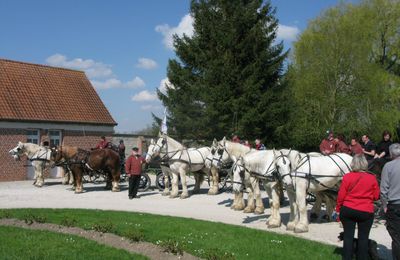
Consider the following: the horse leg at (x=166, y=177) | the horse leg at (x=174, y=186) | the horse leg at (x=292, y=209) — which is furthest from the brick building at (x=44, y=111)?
→ the horse leg at (x=292, y=209)

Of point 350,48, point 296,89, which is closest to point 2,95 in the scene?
point 296,89

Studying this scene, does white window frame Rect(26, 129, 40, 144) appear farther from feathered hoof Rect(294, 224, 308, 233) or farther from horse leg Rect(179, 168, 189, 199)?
feathered hoof Rect(294, 224, 308, 233)

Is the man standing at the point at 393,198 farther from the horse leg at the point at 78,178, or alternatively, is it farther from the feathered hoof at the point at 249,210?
the horse leg at the point at 78,178

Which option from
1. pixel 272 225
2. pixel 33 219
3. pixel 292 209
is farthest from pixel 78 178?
pixel 292 209

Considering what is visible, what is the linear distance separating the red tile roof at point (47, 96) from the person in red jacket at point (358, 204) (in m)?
21.9

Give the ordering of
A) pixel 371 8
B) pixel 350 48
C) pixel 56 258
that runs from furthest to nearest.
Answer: pixel 371 8 → pixel 350 48 → pixel 56 258

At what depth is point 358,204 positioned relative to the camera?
7469 millimetres

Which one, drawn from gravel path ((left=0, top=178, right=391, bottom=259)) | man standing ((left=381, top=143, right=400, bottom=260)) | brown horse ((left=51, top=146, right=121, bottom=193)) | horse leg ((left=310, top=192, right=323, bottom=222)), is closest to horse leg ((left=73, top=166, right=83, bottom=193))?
brown horse ((left=51, top=146, right=121, bottom=193))

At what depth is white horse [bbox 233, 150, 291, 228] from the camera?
1116cm

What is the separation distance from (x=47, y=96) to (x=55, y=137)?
290cm

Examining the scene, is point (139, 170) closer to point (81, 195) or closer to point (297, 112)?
point (81, 195)

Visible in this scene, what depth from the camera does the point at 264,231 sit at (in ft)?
34.8

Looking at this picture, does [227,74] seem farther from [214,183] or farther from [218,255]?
[218,255]

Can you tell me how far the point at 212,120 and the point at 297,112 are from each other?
5958mm
